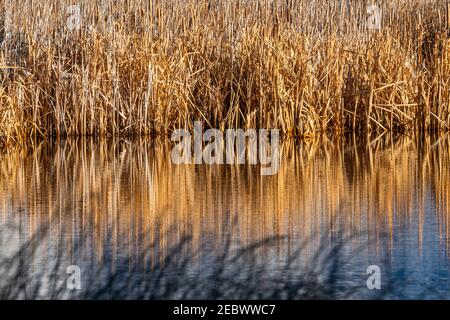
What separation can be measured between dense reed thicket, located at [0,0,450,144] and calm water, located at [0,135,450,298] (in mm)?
963

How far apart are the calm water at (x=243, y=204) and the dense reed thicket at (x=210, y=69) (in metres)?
0.96

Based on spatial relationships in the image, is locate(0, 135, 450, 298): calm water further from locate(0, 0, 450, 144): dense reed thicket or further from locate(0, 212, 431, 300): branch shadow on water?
locate(0, 0, 450, 144): dense reed thicket

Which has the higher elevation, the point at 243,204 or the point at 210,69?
the point at 210,69

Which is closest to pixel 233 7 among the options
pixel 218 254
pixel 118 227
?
pixel 118 227

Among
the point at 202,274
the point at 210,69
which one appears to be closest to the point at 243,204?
the point at 202,274

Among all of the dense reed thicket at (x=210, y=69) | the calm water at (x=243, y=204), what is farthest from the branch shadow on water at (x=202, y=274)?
the dense reed thicket at (x=210, y=69)

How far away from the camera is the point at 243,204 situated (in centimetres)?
752

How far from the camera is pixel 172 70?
39.1 ft

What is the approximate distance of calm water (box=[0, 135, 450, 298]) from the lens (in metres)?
5.96

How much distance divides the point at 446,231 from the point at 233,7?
20.9 feet

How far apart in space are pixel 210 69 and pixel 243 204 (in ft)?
15.7

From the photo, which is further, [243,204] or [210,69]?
[210,69]

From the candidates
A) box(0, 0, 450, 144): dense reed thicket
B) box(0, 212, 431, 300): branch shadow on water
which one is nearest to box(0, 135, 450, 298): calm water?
box(0, 212, 431, 300): branch shadow on water

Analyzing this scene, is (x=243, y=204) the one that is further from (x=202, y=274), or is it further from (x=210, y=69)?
(x=210, y=69)
